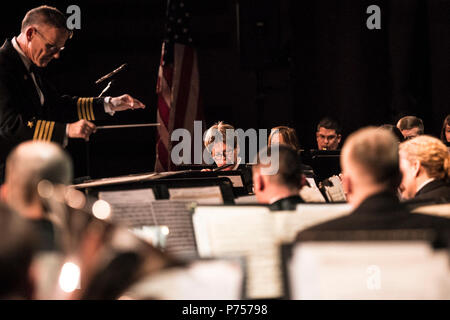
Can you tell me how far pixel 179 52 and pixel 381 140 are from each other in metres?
4.97

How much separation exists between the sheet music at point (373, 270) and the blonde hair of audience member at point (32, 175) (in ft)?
2.22

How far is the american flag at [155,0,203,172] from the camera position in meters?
6.79

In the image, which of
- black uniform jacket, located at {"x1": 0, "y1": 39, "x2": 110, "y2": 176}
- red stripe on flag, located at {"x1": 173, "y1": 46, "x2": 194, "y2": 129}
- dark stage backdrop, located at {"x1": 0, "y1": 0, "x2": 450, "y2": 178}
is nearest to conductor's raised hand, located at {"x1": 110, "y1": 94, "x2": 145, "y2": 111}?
black uniform jacket, located at {"x1": 0, "y1": 39, "x2": 110, "y2": 176}

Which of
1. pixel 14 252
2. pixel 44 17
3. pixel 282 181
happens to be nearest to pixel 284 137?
pixel 44 17

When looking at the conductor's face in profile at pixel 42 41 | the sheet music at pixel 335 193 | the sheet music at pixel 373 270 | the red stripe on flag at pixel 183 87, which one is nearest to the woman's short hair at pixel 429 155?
the sheet music at pixel 335 193

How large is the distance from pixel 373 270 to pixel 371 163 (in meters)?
0.52

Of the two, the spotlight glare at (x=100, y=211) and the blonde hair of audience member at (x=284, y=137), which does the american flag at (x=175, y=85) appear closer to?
the blonde hair of audience member at (x=284, y=137)

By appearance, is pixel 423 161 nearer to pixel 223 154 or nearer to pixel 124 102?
pixel 124 102

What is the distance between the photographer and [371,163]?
2.21 metres

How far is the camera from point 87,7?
8984 millimetres

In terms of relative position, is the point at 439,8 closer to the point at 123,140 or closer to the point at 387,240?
the point at 123,140

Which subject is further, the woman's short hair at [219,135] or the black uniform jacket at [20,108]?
the woman's short hair at [219,135]

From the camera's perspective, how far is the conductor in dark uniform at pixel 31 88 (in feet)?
12.2

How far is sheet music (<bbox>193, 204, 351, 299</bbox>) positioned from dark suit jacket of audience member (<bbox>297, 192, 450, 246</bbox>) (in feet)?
0.41
